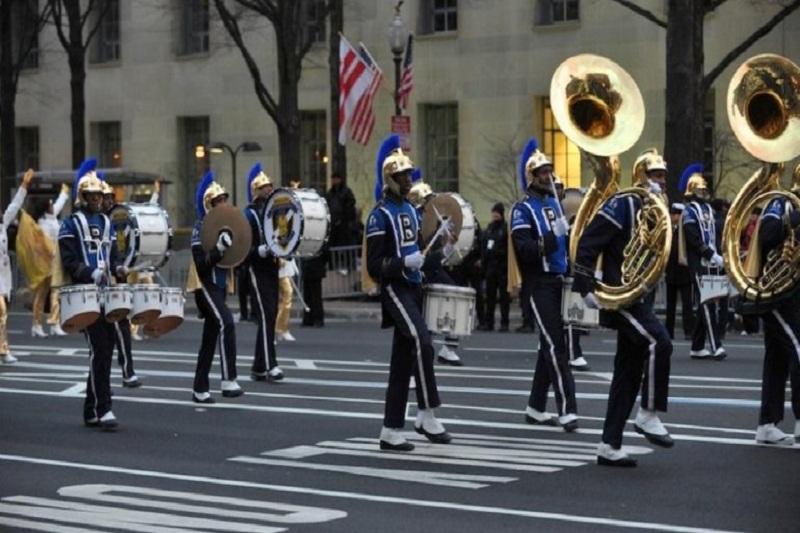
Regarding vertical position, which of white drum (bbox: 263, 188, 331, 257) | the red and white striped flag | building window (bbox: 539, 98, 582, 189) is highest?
the red and white striped flag

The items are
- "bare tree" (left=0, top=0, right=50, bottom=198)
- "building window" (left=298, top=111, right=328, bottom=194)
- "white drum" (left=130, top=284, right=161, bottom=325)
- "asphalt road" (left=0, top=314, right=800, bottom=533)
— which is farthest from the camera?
"building window" (left=298, top=111, right=328, bottom=194)

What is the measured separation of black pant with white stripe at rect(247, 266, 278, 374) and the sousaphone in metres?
0.91

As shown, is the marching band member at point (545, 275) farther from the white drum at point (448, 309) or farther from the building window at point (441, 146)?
the building window at point (441, 146)

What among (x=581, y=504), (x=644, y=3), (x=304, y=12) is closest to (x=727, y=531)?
(x=581, y=504)

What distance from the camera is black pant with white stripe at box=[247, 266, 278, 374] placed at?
18734mm

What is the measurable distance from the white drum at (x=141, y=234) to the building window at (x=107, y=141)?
3130 cm

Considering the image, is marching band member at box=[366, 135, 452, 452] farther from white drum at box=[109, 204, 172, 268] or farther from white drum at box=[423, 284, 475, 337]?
white drum at box=[109, 204, 172, 268]

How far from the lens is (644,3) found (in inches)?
1458

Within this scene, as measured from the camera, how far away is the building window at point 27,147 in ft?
171

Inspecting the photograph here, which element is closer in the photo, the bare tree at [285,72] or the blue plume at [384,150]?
the blue plume at [384,150]

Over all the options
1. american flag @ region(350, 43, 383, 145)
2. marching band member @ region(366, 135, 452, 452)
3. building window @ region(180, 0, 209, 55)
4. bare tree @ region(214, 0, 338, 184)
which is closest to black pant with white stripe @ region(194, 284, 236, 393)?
marching band member @ region(366, 135, 452, 452)

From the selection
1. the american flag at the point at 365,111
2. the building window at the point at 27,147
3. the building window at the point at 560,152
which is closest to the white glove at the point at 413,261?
the american flag at the point at 365,111

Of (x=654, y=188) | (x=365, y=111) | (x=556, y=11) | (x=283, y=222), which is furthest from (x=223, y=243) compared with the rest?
(x=556, y=11)

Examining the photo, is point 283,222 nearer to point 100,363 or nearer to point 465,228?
point 465,228
